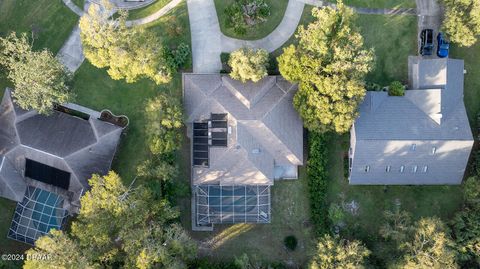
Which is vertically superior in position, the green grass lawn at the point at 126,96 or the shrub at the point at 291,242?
the green grass lawn at the point at 126,96

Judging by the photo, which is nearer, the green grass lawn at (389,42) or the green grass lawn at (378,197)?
the green grass lawn at (378,197)

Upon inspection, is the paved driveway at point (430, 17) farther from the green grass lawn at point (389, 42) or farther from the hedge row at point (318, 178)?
the hedge row at point (318, 178)

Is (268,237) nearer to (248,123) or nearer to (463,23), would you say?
(248,123)

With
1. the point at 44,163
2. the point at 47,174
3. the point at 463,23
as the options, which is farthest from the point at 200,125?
the point at 463,23

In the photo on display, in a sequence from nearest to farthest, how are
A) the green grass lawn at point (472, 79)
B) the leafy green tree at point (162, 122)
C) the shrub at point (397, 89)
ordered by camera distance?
1. the leafy green tree at point (162, 122)
2. the shrub at point (397, 89)
3. the green grass lawn at point (472, 79)

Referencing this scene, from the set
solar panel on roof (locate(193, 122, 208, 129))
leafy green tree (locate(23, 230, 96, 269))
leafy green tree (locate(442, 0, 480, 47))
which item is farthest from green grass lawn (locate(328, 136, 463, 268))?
leafy green tree (locate(23, 230, 96, 269))

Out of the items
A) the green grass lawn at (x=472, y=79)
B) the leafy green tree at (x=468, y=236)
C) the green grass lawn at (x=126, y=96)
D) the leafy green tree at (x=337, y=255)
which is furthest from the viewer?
the green grass lawn at (x=472, y=79)

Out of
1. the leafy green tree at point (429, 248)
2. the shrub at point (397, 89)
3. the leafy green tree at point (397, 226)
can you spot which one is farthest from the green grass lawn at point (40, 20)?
the leafy green tree at point (429, 248)
